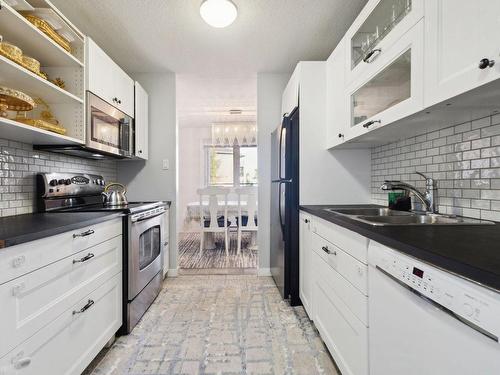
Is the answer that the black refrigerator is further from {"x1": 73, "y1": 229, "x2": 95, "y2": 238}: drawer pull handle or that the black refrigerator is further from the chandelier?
the chandelier

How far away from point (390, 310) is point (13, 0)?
2.14 m

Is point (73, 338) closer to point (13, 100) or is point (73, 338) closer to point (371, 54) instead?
point (13, 100)

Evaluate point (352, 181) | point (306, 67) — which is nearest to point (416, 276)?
point (352, 181)

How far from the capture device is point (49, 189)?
1.74m

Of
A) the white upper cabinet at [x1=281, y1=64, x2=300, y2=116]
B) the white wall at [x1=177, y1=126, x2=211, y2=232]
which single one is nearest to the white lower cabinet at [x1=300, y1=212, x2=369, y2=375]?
the white upper cabinet at [x1=281, y1=64, x2=300, y2=116]

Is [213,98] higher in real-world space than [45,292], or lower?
higher

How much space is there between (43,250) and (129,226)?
0.71 metres

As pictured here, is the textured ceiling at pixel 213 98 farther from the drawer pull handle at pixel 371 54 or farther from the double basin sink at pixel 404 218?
A: the double basin sink at pixel 404 218

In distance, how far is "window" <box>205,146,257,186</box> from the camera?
5.74 metres

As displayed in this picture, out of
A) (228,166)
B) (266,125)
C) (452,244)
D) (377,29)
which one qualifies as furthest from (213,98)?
(452,244)

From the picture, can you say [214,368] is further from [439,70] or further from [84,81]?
[84,81]

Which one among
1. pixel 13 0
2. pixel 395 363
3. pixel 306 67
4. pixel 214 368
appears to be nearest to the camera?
pixel 395 363

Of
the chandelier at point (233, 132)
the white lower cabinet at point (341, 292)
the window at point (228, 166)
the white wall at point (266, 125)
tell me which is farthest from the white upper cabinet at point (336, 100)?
the window at point (228, 166)

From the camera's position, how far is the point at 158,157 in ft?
9.66
